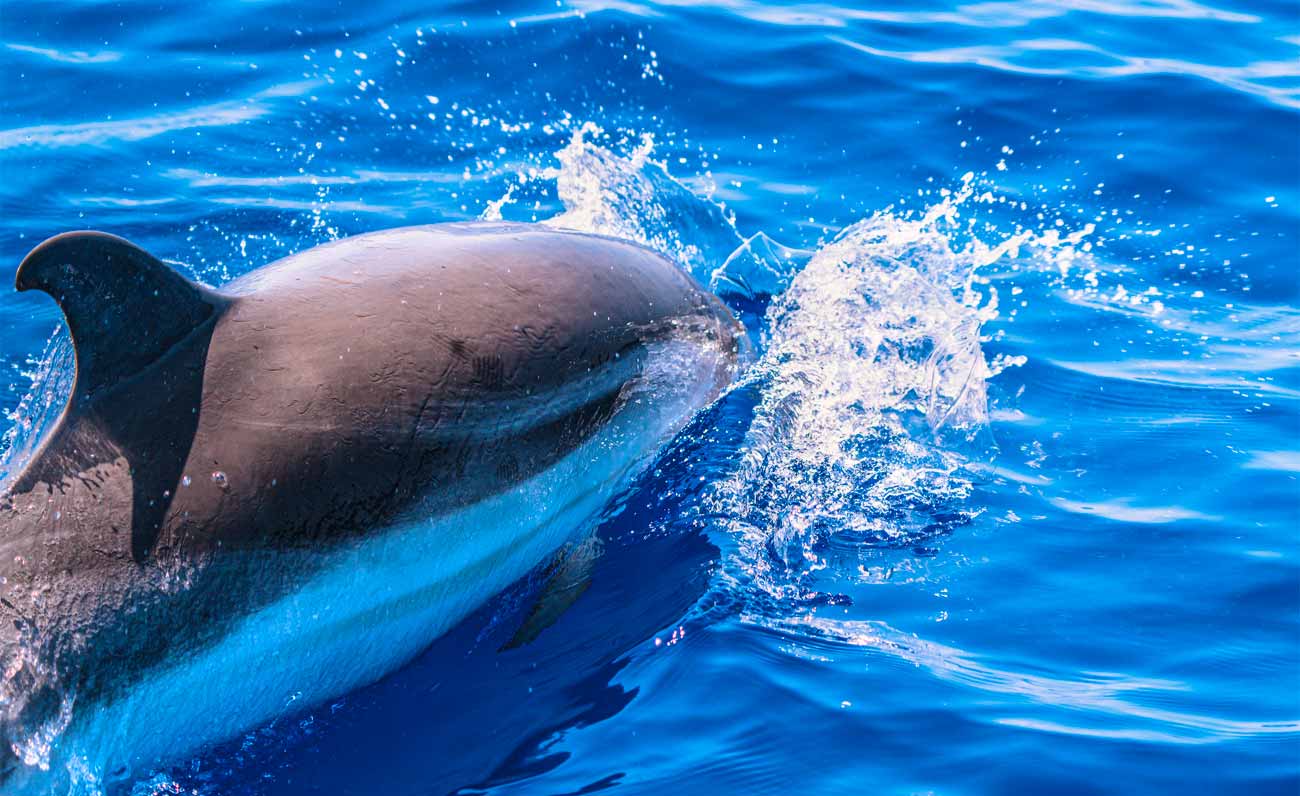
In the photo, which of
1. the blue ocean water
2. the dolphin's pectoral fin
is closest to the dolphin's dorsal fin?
the blue ocean water

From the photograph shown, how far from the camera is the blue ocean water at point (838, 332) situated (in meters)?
4.66

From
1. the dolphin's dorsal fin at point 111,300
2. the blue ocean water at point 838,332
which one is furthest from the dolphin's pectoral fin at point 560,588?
the dolphin's dorsal fin at point 111,300

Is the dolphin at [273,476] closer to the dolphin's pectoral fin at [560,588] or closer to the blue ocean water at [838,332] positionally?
the dolphin's pectoral fin at [560,588]

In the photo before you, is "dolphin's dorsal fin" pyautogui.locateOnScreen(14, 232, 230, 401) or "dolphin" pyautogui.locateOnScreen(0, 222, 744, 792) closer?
"dolphin's dorsal fin" pyautogui.locateOnScreen(14, 232, 230, 401)

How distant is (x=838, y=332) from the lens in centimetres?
696

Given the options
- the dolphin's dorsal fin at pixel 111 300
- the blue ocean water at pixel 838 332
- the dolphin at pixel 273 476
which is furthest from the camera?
the blue ocean water at pixel 838 332

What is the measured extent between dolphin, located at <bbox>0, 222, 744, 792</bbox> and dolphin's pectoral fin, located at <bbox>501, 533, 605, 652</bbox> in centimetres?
21

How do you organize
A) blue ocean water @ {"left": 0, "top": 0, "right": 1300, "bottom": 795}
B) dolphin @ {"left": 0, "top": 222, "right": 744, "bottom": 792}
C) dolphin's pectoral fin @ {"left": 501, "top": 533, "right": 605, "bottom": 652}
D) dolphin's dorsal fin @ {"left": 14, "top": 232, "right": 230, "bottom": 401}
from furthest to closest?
dolphin's pectoral fin @ {"left": 501, "top": 533, "right": 605, "bottom": 652} < blue ocean water @ {"left": 0, "top": 0, "right": 1300, "bottom": 795} < dolphin @ {"left": 0, "top": 222, "right": 744, "bottom": 792} < dolphin's dorsal fin @ {"left": 14, "top": 232, "right": 230, "bottom": 401}

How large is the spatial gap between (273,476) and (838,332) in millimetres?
3826

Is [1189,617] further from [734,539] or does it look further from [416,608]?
[416,608]

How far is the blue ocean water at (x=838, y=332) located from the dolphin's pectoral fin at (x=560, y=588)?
0.13m

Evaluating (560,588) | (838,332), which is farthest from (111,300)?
(838,332)

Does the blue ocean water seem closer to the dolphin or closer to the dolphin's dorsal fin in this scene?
the dolphin

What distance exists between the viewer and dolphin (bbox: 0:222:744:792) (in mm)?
3684
